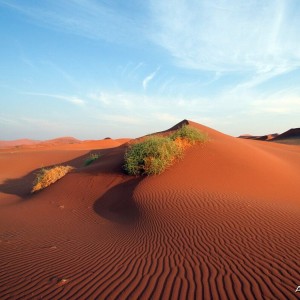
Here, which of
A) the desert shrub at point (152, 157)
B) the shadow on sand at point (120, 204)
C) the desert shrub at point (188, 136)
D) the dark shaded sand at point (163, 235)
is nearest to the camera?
the dark shaded sand at point (163, 235)

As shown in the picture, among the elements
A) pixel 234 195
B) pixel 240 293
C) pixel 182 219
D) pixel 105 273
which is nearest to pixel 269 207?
pixel 234 195

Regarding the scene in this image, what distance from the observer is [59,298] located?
379cm

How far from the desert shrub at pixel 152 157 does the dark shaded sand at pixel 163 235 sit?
1.46 ft

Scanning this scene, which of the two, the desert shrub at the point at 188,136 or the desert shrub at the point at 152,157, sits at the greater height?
the desert shrub at the point at 188,136

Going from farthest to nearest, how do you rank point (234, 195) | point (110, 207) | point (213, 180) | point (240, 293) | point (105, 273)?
point (213, 180)
point (110, 207)
point (234, 195)
point (105, 273)
point (240, 293)

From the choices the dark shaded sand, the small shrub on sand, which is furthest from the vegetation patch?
the small shrub on sand

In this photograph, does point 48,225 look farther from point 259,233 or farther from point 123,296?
point 259,233

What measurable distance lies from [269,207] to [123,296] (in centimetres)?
534

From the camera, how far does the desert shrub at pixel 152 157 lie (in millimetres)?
11305

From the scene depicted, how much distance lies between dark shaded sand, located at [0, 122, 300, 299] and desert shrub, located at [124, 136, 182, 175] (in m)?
0.45

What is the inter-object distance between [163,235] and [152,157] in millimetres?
5398

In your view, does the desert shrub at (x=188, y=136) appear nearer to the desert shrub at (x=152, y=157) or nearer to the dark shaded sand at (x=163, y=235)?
the dark shaded sand at (x=163, y=235)

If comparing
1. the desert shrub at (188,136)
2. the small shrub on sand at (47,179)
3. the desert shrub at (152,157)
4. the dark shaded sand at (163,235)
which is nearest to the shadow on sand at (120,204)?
the dark shaded sand at (163,235)

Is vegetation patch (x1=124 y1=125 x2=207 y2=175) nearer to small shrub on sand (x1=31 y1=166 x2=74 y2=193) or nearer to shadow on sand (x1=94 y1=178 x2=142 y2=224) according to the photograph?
shadow on sand (x1=94 y1=178 x2=142 y2=224)
